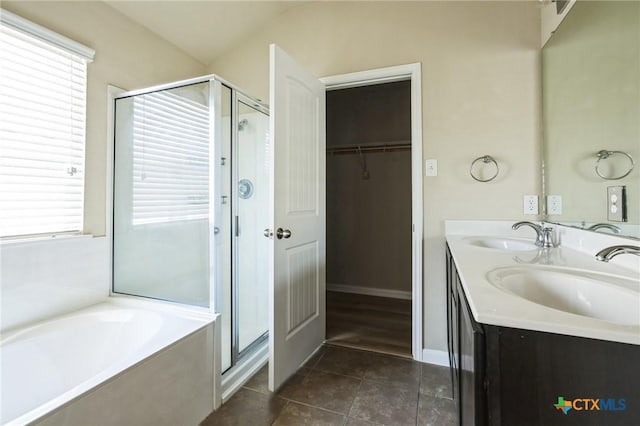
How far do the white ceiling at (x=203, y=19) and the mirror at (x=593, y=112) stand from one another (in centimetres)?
192

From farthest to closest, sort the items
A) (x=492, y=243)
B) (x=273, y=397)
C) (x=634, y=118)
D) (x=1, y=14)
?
1. (x=492, y=243)
2. (x=273, y=397)
3. (x=1, y=14)
4. (x=634, y=118)

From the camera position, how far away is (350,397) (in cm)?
158

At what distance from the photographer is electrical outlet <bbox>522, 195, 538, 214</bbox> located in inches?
69.3

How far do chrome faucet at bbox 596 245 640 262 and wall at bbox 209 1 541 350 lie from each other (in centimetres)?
123

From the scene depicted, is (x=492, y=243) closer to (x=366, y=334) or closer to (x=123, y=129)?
(x=366, y=334)

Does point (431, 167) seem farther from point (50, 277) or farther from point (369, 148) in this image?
point (50, 277)

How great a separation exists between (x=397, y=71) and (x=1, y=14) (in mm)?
2231

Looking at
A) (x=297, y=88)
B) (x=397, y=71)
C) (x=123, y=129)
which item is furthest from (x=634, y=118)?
(x=123, y=129)

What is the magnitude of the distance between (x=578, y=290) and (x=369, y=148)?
276cm

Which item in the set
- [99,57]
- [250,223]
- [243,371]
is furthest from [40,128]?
[243,371]

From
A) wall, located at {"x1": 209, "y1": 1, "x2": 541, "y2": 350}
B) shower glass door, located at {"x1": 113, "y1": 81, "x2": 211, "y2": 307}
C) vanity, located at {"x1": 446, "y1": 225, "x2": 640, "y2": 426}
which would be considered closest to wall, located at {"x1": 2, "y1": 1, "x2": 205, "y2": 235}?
shower glass door, located at {"x1": 113, "y1": 81, "x2": 211, "y2": 307}

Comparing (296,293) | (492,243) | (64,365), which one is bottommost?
(64,365)

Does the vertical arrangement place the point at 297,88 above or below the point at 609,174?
above

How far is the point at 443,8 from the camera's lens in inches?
76.2
